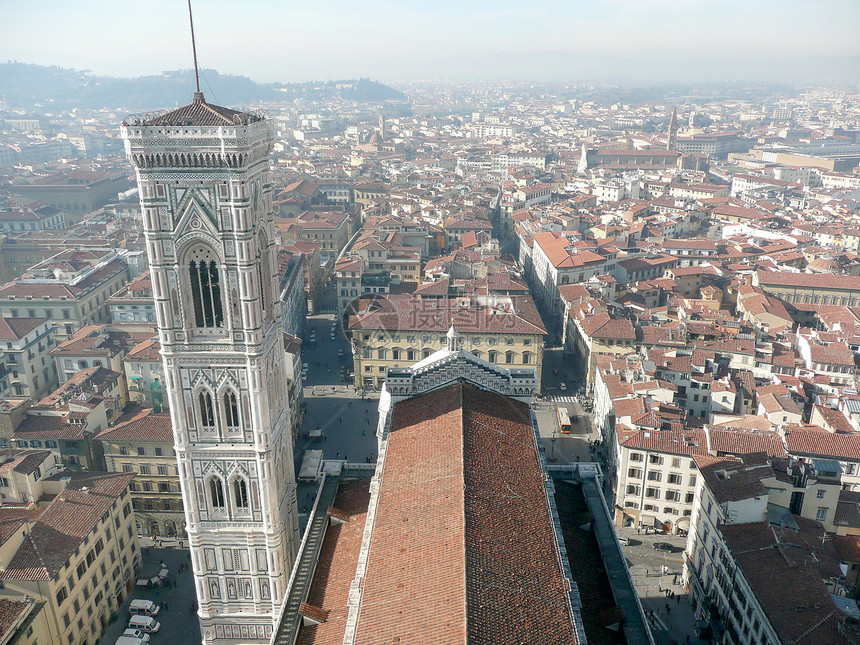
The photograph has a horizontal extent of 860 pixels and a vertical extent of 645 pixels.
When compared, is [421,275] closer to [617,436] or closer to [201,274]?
[617,436]

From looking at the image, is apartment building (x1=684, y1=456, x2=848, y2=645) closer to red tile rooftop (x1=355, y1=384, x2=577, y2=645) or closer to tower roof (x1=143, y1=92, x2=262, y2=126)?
red tile rooftop (x1=355, y1=384, x2=577, y2=645)

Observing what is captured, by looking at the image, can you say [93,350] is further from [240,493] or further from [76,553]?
[240,493]

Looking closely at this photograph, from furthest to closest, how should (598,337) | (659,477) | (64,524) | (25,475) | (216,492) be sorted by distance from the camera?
(598,337) < (659,477) < (25,475) < (64,524) < (216,492)

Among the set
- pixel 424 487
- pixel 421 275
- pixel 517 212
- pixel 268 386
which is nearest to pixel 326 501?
pixel 268 386

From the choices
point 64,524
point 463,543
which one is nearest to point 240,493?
point 64,524

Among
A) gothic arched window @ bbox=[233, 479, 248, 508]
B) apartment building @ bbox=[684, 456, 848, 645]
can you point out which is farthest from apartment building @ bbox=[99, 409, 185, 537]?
apartment building @ bbox=[684, 456, 848, 645]

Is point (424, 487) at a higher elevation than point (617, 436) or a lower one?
higher

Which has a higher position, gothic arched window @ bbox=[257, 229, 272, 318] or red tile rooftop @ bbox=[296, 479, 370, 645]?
gothic arched window @ bbox=[257, 229, 272, 318]
